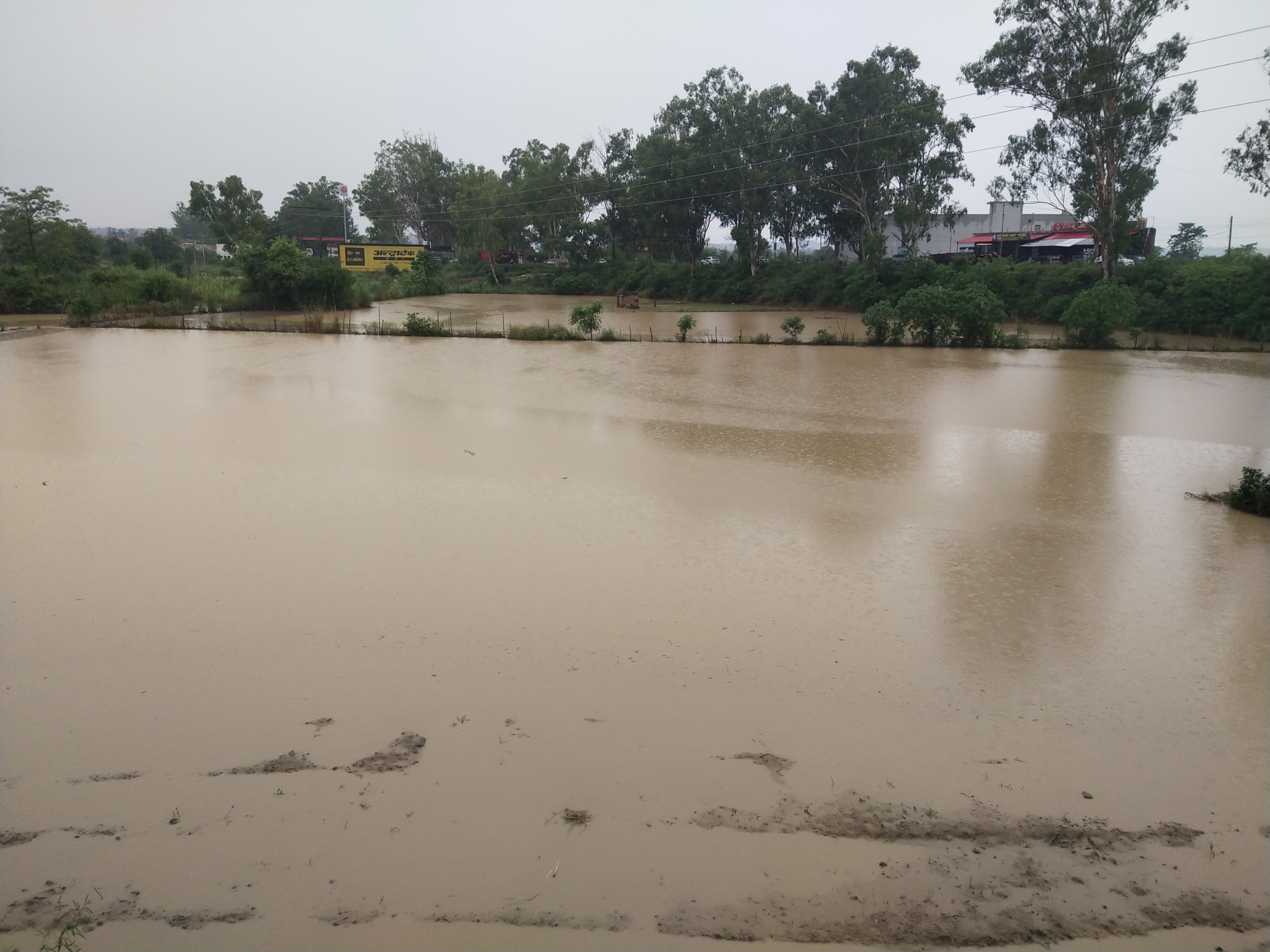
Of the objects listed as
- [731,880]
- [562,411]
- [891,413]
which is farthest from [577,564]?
[891,413]

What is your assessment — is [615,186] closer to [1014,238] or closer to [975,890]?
[1014,238]

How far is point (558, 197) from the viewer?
39.6m

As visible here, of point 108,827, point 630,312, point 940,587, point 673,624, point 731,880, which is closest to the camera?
point 731,880

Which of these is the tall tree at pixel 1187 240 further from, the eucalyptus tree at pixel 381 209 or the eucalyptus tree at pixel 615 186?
the eucalyptus tree at pixel 381 209

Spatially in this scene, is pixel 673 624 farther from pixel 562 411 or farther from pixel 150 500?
pixel 562 411

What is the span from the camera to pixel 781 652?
4039 mm

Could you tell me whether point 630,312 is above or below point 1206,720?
above

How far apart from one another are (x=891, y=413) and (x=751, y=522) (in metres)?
5.25

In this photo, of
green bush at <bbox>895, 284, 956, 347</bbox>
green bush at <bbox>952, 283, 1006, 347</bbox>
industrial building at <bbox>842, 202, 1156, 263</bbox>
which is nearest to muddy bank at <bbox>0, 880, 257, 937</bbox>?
green bush at <bbox>895, 284, 956, 347</bbox>

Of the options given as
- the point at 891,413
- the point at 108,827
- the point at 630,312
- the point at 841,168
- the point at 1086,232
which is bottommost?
the point at 108,827

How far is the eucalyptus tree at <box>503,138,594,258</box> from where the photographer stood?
38781mm

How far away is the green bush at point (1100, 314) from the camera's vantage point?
1623 centimetres

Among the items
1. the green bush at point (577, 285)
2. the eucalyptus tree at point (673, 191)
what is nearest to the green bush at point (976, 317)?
the eucalyptus tree at point (673, 191)

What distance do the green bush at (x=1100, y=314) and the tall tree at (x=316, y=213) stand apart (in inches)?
2074
